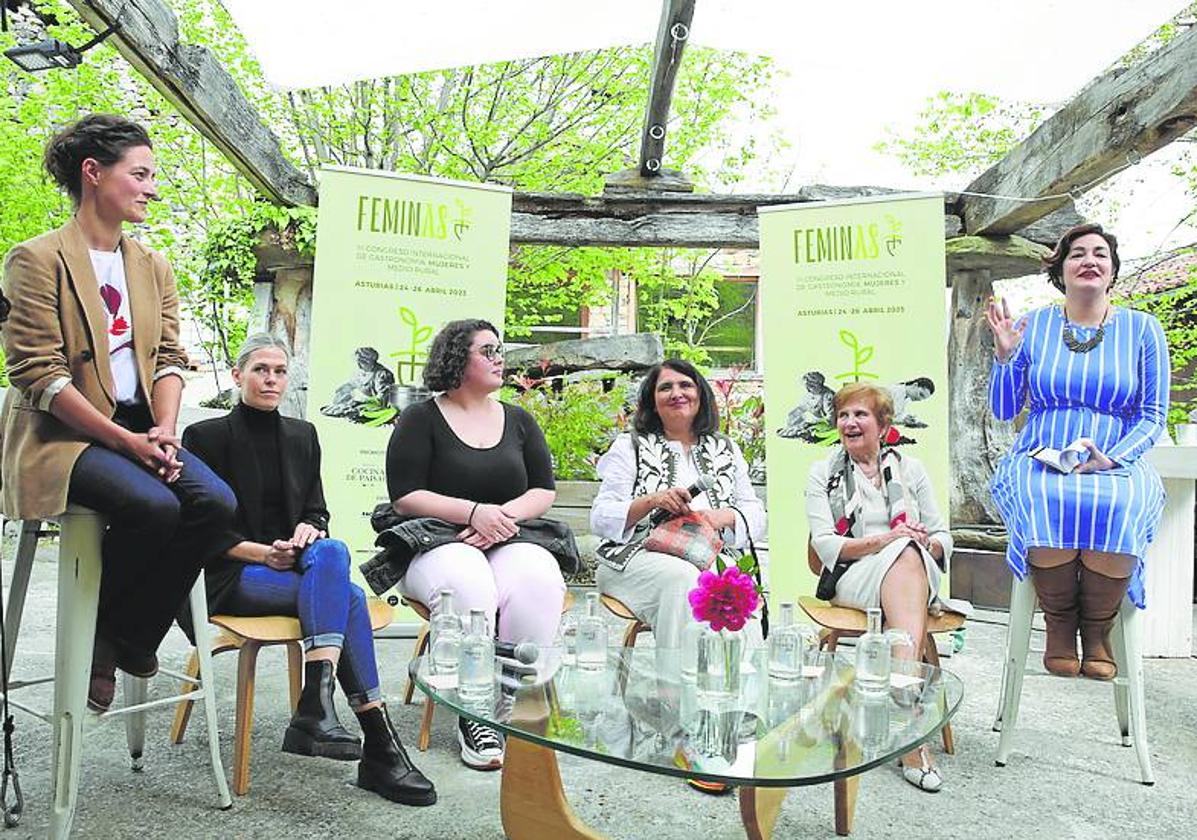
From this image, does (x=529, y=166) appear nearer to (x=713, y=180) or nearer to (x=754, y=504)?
(x=713, y=180)

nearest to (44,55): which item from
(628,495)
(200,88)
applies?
(200,88)

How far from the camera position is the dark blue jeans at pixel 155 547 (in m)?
2.12

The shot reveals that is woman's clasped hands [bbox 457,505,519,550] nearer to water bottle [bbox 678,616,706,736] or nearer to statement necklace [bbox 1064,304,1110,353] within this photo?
water bottle [bbox 678,616,706,736]

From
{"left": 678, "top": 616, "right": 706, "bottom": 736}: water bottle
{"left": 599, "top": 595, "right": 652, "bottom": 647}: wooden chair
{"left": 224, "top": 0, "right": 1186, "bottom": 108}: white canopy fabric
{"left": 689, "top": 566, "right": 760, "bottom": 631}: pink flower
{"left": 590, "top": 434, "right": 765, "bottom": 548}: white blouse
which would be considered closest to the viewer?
{"left": 678, "top": 616, "right": 706, "bottom": 736}: water bottle

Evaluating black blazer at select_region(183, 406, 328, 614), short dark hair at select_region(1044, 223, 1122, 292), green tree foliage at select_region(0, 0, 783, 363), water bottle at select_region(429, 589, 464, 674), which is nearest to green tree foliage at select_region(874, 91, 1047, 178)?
green tree foliage at select_region(0, 0, 783, 363)

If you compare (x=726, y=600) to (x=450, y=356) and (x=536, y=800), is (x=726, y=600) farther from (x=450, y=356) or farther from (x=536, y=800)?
(x=450, y=356)

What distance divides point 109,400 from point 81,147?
22.4 inches

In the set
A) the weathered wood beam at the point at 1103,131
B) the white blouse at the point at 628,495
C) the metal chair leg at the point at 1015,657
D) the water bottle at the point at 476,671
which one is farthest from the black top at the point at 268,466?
the weathered wood beam at the point at 1103,131

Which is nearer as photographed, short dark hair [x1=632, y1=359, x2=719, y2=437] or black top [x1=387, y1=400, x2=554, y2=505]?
black top [x1=387, y1=400, x2=554, y2=505]

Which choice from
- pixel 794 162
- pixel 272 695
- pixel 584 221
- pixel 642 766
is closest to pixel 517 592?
pixel 272 695

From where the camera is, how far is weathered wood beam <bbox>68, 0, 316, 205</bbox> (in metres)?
3.42

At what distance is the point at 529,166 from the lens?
779 centimetres

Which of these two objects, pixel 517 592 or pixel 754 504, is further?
pixel 754 504

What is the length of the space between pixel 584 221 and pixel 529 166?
249 centimetres
